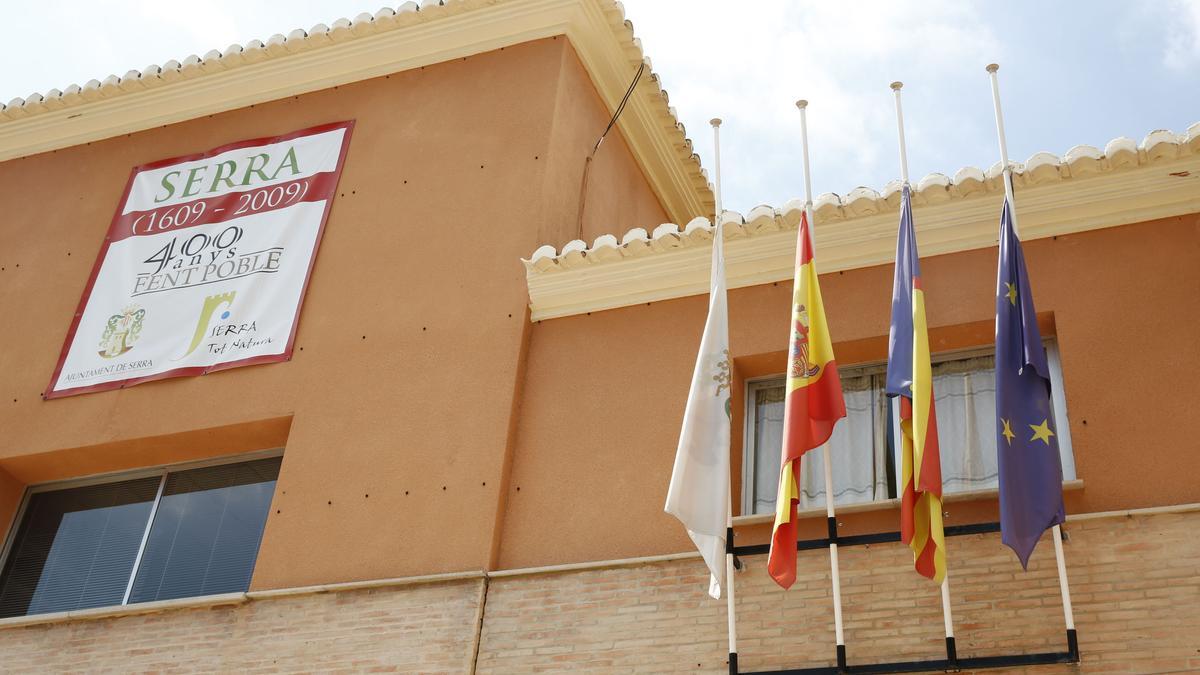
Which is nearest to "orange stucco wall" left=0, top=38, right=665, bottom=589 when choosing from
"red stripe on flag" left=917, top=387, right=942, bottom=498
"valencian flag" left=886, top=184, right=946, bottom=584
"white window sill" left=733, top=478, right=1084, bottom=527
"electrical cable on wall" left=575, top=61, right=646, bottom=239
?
"electrical cable on wall" left=575, top=61, right=646, bottom=239

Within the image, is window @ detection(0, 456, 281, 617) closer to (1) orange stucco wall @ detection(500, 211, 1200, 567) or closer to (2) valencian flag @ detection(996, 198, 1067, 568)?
(1) orange stucco wall @ detection(500, 211, 1200, 567)

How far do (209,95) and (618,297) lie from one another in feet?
16.6

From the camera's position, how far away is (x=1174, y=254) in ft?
28.9

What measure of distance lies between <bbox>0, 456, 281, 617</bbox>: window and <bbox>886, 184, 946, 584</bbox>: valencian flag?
479cm

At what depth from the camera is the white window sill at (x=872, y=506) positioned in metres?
8.08

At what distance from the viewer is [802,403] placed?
820 centimetres

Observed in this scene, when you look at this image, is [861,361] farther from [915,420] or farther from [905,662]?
[905,662]

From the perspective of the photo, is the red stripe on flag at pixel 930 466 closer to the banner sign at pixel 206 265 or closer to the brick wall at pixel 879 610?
the brick wall at pixel 879 610

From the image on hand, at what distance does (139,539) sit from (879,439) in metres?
5.54

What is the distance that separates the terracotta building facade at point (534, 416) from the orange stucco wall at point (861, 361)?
0.02 meters

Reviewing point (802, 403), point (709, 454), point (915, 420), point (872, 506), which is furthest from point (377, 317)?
point (915, 420)

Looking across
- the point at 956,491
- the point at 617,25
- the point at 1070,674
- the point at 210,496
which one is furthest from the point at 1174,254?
the point at 210,496

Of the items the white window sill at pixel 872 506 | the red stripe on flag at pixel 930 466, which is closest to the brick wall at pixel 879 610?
the white window sill at pixel 872 506

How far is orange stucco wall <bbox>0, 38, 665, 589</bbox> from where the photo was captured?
9.66 meters
